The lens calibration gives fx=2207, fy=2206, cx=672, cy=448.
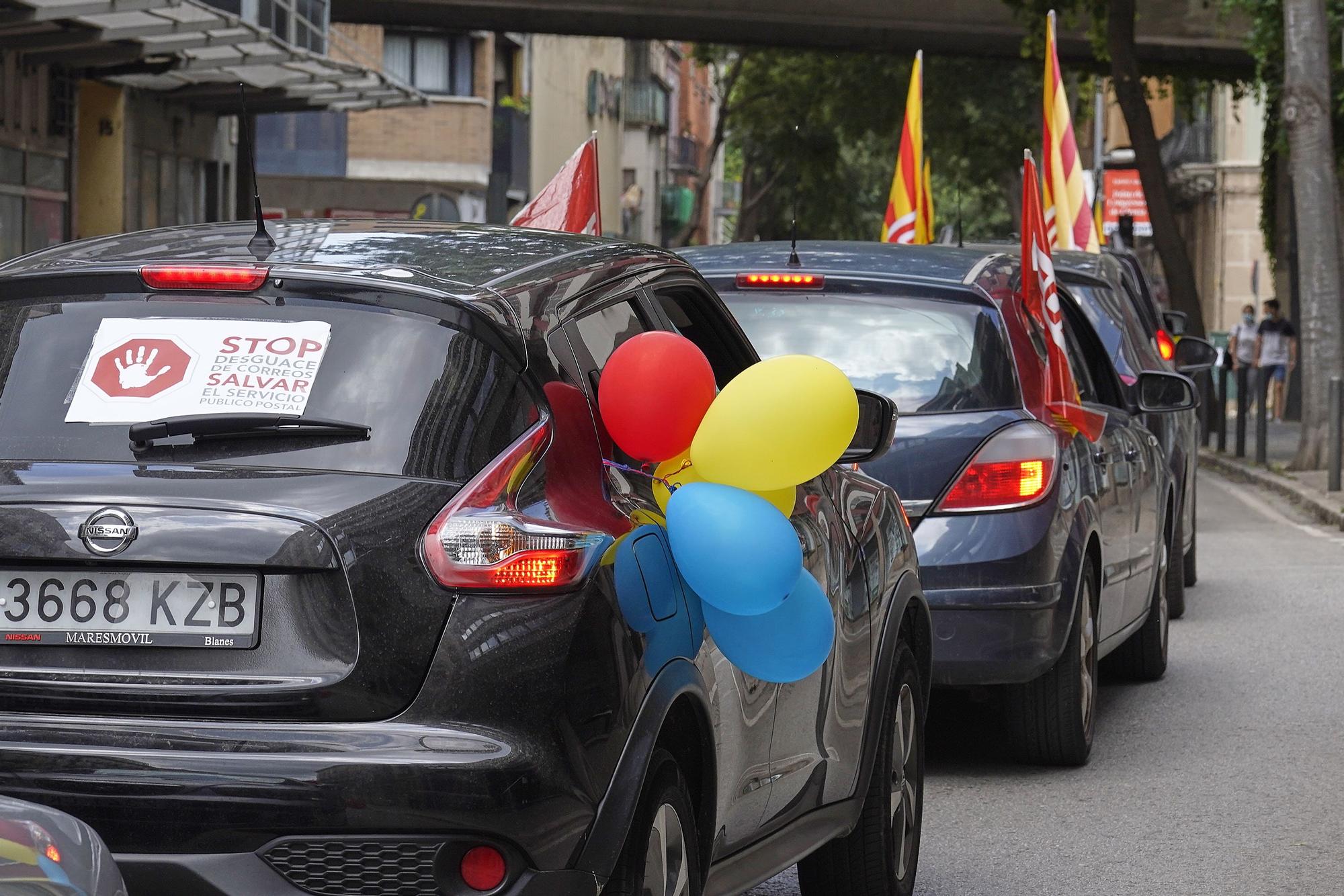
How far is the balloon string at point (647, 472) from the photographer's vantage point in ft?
12.8

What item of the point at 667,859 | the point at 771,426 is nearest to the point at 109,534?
the point at 667,859

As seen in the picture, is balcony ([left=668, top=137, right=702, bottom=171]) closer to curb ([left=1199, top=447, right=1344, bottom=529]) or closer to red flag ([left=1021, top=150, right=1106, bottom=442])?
curb ([left=1199, top=447, right=1344, bottom=529])

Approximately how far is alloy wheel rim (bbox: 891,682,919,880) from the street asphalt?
0.91 feet

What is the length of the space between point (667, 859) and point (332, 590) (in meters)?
0.78

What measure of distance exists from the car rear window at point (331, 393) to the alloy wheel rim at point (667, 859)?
699mm

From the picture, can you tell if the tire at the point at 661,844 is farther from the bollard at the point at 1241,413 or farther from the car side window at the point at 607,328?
the bollard at the point at 1241,413

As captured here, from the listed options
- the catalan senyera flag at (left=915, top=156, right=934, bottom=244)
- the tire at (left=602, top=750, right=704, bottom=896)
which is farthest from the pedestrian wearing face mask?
the tire at (left=602, top=750, right=704, bottom=896)

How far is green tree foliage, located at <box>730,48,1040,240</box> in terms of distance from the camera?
4175 centimetres

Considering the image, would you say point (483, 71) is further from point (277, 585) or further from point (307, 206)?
point (277, 585)

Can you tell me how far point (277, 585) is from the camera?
3.48m

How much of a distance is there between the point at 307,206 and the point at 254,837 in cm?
4087

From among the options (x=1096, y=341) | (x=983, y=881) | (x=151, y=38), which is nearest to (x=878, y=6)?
(x=151, y=38)

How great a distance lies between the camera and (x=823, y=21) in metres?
31.4

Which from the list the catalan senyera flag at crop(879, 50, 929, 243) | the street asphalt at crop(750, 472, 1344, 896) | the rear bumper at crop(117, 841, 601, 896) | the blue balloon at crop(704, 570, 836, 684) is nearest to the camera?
the rear bumper at crop(117, 841, 601, 896)
